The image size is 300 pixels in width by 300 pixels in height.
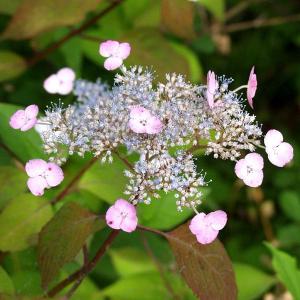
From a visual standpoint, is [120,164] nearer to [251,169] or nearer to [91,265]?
[91,265]

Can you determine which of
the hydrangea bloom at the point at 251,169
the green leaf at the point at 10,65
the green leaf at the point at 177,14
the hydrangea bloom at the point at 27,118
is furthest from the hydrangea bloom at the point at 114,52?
the green leaf at the point at 10,65

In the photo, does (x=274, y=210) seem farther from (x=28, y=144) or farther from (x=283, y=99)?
(x=28, y=144)

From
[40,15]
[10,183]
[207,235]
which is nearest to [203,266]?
[207,235]

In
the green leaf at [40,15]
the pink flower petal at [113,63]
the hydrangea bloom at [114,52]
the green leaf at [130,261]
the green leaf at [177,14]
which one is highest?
the green leaf at [177,14]

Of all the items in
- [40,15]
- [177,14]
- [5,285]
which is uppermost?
[177,14]

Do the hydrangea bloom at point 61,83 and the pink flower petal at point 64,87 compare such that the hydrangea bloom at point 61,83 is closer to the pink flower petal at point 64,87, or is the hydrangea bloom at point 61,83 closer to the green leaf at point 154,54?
the pink flower petal at point 64,87

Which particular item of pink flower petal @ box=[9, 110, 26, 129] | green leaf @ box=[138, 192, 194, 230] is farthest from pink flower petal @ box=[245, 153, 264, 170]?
green leaf @ box=[138, 192, 194, 230]
